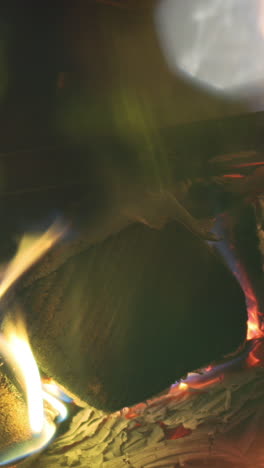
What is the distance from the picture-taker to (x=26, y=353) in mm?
914

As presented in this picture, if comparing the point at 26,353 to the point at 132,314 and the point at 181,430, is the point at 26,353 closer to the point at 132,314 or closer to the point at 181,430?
the point at 132,314

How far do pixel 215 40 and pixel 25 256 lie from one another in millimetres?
679

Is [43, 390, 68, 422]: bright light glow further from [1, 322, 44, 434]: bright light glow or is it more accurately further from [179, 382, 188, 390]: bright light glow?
[179, 382, 188, 390]: bright light glow

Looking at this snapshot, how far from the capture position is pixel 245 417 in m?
1.04

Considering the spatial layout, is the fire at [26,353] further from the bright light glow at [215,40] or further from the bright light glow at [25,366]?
the bright light glow at [215,40]

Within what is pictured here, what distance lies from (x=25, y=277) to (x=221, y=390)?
2.07ft

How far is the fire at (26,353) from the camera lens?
89 centimetres

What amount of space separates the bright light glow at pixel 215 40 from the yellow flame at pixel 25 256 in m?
0.51

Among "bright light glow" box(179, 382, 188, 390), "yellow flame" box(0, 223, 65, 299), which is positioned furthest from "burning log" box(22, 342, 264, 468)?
"yellow flame" box(0, 223, 65, 299)

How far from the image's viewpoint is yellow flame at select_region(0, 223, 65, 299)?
89cm

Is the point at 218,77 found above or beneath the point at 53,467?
above

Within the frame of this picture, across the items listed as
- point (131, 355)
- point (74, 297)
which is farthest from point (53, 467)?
point (74, 297)

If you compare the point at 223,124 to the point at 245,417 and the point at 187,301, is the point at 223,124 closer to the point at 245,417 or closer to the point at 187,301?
the point at 187,301

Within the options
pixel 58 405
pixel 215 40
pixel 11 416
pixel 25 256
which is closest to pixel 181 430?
pixel 58 405
